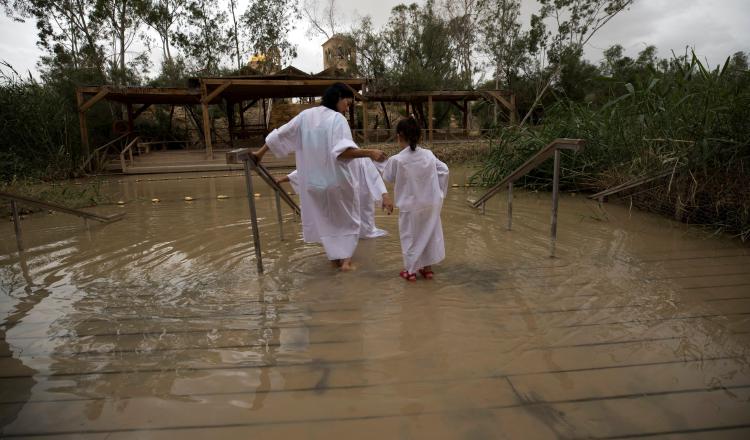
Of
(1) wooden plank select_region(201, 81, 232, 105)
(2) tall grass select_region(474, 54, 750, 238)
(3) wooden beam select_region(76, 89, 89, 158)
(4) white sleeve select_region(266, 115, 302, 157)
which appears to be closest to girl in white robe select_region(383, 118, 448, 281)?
(4) white sleeve select_region(266, 115, 302, 157)

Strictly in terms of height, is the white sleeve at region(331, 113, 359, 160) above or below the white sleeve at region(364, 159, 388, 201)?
above

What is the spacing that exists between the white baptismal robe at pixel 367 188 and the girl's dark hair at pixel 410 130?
2.20 feet

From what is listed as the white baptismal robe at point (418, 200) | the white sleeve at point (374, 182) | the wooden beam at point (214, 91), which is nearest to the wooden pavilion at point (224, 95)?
the wooden beam at point (214, 91)

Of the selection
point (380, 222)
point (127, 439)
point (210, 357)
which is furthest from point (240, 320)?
point (380, 222)

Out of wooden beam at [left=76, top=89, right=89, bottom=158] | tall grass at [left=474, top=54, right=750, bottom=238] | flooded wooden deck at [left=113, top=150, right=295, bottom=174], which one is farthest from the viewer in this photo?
flooded wooden deck at [left=113, top=150, right=295, bottom=174]

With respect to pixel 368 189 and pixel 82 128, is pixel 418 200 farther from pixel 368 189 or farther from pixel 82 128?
pixel 82 128

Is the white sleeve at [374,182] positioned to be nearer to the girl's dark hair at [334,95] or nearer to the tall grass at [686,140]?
the girl's dark hair at [334,95]

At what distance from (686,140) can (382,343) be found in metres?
4.09

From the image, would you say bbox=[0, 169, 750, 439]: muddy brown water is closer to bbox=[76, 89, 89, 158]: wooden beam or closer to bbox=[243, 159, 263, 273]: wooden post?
bbox=[243, 159, 263, 273]: wooden post

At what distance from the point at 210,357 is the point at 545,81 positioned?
22688 millimetres

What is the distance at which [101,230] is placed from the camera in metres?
5.33

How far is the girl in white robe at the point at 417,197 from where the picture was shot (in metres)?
3.08

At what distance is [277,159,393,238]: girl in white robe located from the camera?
3.74 metres

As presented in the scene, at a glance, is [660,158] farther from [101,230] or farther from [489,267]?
[101,230]
